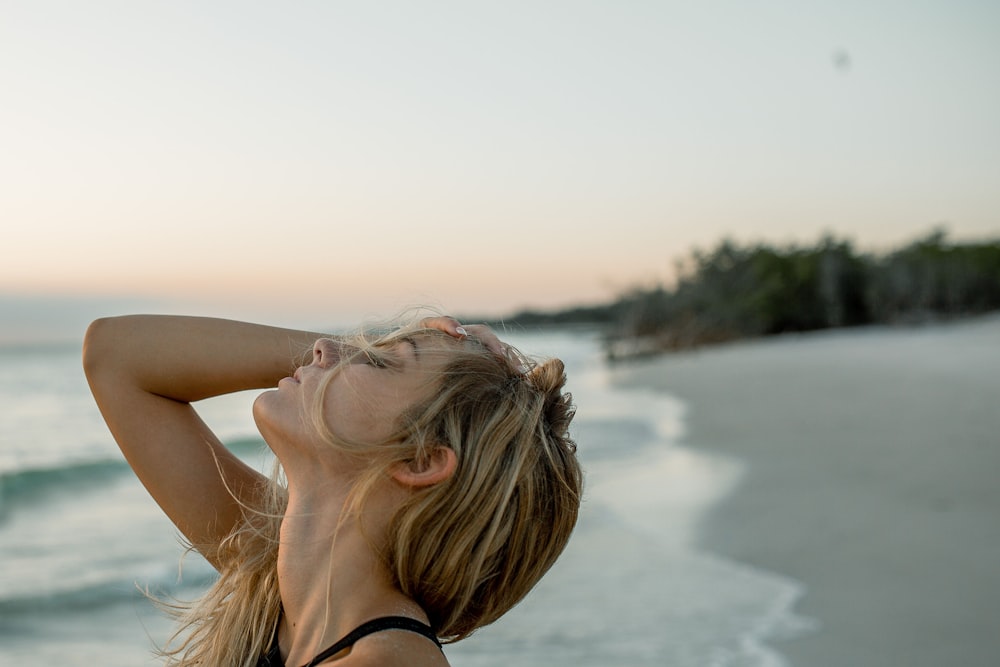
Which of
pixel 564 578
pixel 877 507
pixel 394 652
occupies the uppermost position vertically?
pixel 394 652

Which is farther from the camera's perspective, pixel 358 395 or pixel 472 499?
pixel 358 395

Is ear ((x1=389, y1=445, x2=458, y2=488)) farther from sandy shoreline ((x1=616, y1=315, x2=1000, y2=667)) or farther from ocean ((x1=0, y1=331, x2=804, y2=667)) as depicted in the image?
sandy shoreline ((x1=616, y1=315, x2=1000, y2=667))

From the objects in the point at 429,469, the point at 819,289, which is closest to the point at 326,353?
the point at 429,469

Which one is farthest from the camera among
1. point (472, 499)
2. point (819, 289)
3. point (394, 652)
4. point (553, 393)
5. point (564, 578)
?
point (819, 289)

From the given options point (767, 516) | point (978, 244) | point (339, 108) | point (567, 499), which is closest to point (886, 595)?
point (767, 516)

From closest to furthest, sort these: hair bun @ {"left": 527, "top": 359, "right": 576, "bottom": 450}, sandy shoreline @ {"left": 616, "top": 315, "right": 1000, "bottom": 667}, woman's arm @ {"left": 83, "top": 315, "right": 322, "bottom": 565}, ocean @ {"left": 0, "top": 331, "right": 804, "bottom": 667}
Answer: hair bun @ {"left": 527, "top": 359, "right": 576, "bottom": 450}, woman's arm @ {"left": 83, "top": 315, "right": 322, "bottom": 565}, sandy shoreline @ {"left": 616, "top": 315, "right": 1000, "bottom": 667}, ocean @ {"left": 0, "top": 331, "right": 804, "bottom": 667}

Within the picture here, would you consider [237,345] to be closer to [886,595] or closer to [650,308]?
[886,595]

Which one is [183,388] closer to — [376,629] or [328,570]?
[328,570]

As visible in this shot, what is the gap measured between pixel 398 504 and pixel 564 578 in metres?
4.15

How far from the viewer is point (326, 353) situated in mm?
1845

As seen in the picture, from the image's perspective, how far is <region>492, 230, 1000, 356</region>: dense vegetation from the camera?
36372 mm

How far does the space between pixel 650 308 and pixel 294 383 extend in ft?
107

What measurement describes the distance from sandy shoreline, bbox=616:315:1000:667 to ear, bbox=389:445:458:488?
292 cm

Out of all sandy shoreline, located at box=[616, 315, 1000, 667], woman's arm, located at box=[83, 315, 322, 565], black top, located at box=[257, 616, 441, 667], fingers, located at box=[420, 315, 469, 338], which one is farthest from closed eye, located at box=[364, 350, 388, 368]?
sandy shoreline, located at box=[616, 315, 1000, 667]
